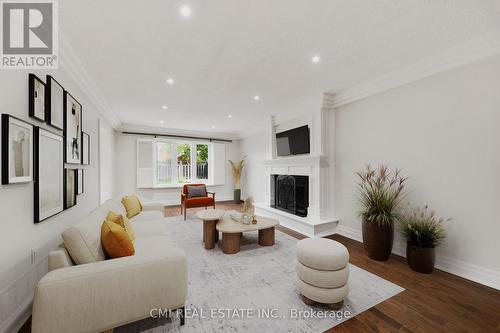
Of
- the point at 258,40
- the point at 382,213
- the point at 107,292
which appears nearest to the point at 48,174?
the point at 107,292

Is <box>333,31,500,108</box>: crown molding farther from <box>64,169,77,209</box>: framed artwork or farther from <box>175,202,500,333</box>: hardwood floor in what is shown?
<box>64,169,77,209</box>: framed artwork

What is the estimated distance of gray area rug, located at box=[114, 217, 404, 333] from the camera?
5.22 ft

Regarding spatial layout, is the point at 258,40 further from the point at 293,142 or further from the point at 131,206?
the point at 131,206

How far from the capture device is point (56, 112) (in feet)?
7.02

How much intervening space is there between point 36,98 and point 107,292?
1.79 meters

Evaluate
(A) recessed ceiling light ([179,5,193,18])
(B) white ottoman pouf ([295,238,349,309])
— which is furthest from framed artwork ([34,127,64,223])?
(B) white ottoman pouf ([295,238,349,309])

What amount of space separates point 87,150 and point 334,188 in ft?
14.1

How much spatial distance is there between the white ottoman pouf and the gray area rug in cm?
13

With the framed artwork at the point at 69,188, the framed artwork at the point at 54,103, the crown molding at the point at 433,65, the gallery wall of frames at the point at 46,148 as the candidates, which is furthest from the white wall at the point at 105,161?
the crown molding at the point at 433,65

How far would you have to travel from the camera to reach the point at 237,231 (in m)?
2.84

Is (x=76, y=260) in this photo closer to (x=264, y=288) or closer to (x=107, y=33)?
(x=264, y=288)

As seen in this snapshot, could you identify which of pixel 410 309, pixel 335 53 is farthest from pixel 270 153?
pixel 410 309

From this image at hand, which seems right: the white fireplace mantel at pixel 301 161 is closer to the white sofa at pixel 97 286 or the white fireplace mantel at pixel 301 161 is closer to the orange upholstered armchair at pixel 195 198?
the orange upholstered armchair at pixel 195 198

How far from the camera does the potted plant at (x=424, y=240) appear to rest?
2.33 m
